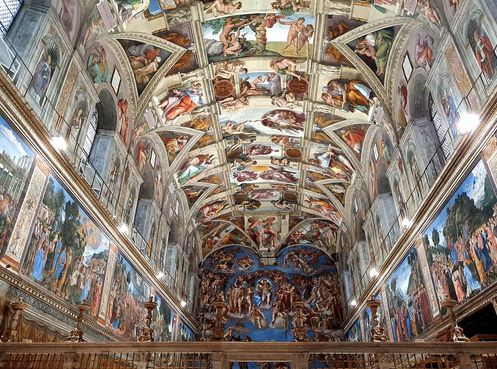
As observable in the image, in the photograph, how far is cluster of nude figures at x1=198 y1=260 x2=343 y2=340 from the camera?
92.6 feet

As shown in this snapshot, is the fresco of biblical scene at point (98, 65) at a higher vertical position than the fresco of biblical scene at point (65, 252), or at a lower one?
higher

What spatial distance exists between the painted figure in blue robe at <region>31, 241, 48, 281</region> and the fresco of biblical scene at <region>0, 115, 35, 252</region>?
0.84 meters

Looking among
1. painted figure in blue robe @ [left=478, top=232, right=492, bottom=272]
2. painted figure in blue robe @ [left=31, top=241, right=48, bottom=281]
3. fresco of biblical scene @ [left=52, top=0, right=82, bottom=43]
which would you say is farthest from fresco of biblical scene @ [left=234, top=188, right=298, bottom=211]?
painted figure in blue robe @ [left=478, top=232, right=492, bottom=272]

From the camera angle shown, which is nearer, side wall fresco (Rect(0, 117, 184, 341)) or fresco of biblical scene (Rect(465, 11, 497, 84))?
side wall fresco (Rect(0, 117, 184, 341))

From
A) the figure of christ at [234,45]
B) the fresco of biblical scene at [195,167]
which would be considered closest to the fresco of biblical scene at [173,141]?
the fresco of biblical scene at [195,167]

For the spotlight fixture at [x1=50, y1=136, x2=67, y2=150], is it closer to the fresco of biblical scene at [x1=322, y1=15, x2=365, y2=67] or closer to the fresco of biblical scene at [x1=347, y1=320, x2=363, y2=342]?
the fresco of biblical scene at [x1=322, y1=15, x2=365, y2=67]

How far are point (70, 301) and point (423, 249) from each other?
430 inches

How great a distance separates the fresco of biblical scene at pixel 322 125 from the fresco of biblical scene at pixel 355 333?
1089 cm

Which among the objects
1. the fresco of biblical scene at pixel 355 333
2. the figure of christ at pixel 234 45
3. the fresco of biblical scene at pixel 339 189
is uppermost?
the figure of christ at pixel 234 45

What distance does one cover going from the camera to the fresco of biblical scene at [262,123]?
2017 centimetres

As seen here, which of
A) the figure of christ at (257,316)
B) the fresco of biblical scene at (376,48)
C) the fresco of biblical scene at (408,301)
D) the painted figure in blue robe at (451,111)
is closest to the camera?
the painted figure in blue robe at (451,111)

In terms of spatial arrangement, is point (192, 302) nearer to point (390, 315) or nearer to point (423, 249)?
point (390, 315)

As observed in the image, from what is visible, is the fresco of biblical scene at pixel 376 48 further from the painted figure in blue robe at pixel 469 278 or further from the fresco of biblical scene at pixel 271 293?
the fresco of biblical scene at pixel 271 293

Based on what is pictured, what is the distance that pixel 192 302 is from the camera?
91.1ft
